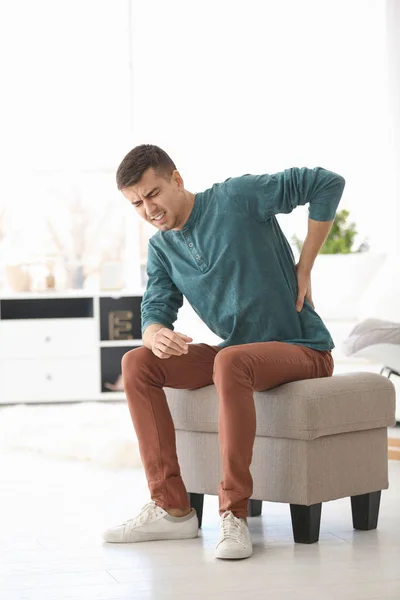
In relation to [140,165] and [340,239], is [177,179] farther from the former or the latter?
[340,239]

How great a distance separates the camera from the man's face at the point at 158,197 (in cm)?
243

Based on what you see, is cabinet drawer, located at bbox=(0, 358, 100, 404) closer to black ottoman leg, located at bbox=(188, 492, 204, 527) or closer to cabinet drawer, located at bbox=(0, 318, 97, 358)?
cabinet drawer, located at bbox=(0, 318, 97, 358)

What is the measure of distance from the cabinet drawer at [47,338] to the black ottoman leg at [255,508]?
10.3 feet

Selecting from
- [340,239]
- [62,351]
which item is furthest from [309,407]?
[340,239]

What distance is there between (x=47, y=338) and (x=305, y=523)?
3.57 meters

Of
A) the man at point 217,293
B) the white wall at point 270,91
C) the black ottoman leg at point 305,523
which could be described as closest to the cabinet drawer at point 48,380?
the white wall at point 270,91

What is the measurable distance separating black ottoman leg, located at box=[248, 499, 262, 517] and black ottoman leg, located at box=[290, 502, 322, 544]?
318 millimetres

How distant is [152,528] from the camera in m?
2.43

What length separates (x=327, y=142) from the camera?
6.45 meters

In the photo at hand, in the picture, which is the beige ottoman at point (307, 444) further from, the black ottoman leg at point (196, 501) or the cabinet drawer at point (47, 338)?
the cabinet drawer at point (47, 338)

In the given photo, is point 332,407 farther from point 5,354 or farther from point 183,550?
point 5,354

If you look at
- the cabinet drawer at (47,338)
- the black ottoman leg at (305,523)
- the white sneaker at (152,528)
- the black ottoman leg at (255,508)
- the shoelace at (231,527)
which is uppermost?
the shoelace at (231,527)

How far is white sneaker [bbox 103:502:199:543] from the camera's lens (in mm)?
2428

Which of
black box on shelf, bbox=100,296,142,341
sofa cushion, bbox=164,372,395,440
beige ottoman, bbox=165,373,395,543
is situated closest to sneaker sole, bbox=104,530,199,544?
beige ottoman, bbox=165,373,395,543
